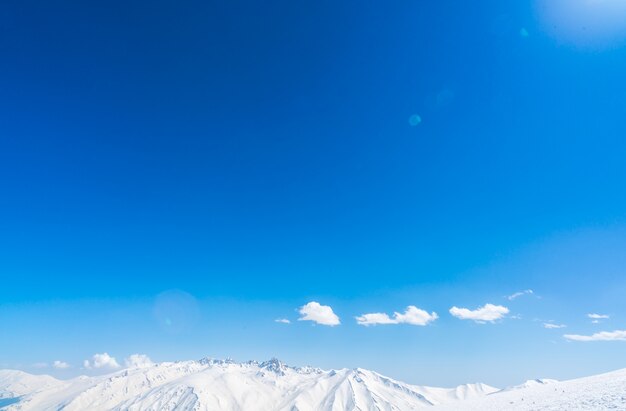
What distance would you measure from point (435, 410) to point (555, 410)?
65.4ft

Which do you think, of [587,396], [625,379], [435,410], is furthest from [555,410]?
[435,410]

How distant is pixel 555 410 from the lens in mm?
25156

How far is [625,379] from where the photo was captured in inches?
1164

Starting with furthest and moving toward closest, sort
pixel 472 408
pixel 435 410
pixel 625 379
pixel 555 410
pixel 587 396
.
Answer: pixel 435 410 < pixel 472 408 < pixel 625 379 < pixel 587 396 < pixel 555 410

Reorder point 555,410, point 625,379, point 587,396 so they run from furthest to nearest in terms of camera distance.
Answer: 1. point 625,379
2. point 587,396
3. point 555,410

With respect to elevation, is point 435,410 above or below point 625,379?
below

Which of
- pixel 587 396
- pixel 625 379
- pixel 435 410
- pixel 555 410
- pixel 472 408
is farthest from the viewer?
pixel 435 410

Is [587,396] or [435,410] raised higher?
[587,396]

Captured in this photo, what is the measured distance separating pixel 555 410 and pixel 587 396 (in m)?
4.29

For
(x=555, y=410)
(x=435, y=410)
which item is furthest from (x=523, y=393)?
(x=555, y=410)

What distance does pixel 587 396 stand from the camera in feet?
88.6

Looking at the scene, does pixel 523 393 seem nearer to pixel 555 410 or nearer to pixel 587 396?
pixel 587 396

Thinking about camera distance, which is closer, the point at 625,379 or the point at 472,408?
the point at 625,379

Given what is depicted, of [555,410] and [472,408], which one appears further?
[472,408]
